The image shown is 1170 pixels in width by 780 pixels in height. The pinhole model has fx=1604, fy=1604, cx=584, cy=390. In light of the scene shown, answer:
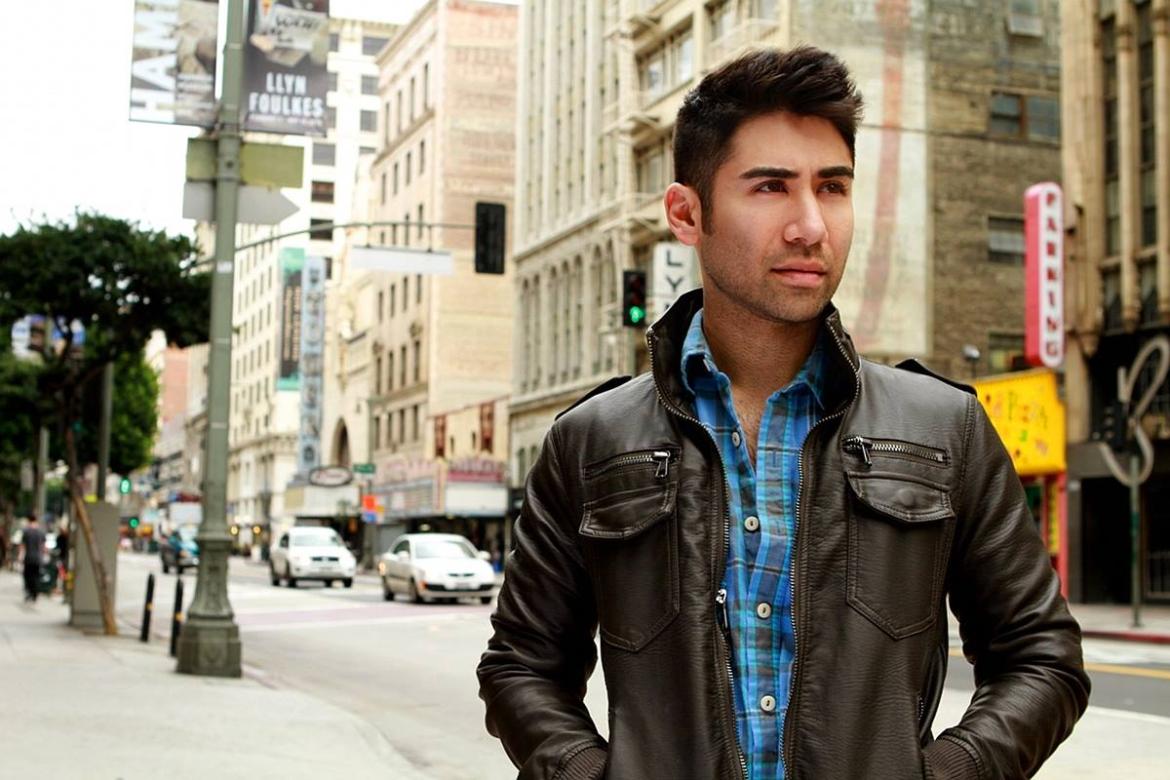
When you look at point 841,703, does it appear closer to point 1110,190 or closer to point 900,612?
point 900,612

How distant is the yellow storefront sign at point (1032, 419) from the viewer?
36312mm

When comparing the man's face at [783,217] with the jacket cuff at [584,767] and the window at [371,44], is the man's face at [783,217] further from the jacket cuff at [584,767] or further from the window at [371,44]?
the window at [371,44]

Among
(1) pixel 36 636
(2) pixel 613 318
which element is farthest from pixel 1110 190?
(1) pixel 36 636

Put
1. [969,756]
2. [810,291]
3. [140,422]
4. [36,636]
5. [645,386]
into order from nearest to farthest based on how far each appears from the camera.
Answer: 1. [969,756]
2. [810,291]
3. [645,386]
4. [36,636]
5. [140,422]

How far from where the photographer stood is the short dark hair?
2.41m

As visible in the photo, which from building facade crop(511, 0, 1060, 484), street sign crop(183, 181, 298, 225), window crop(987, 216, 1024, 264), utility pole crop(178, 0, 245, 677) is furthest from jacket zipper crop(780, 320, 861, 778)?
window crop(987, 216, 1024, 264)

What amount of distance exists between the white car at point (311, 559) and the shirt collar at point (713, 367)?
41.7m

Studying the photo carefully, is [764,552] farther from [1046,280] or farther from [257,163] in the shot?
[1046,280]

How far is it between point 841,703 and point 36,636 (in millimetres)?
20374

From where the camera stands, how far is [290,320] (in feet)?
359

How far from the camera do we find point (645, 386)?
258 centimetres

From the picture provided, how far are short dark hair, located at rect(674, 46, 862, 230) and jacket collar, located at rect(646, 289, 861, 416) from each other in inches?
8.1

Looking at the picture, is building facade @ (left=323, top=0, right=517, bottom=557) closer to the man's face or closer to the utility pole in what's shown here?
the utility pole

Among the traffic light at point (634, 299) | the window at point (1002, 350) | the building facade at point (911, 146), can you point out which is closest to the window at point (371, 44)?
the building facade at point (911, 146)
